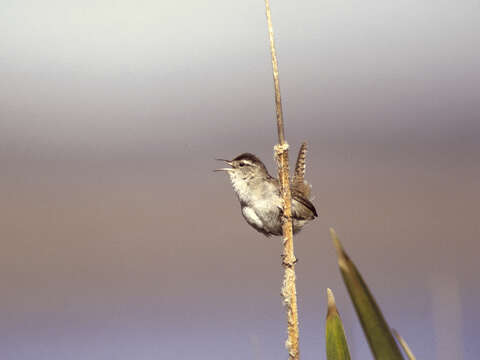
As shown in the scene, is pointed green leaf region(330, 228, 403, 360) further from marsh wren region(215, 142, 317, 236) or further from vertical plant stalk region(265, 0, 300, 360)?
marsh wren region(215, 142, 317, 236)

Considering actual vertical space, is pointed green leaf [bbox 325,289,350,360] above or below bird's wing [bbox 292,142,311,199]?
below

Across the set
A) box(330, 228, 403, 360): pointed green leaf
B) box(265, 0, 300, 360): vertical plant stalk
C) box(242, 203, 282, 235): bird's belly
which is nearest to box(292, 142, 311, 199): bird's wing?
box(242, 203, 282, 235): bird's belly

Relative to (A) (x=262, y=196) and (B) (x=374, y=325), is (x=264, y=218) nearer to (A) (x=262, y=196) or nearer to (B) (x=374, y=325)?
(A) (x=262, y=196)

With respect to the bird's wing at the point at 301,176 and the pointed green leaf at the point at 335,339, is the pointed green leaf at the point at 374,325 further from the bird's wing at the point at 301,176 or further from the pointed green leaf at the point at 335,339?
the bird's wing at the point at 301,176

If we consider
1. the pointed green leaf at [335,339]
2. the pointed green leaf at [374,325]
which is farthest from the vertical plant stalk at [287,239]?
the pointed green leaf at [374,325]

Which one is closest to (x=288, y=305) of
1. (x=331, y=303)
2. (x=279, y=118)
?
(x=331, y=303)

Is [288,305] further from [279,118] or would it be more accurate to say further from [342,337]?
[279,118]
